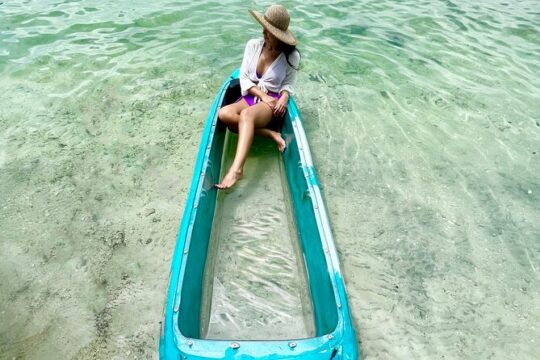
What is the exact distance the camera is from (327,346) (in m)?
2.32

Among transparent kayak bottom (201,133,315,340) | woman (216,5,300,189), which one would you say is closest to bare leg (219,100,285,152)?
woman (216,5,300,189)

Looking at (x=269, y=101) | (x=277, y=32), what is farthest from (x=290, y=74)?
(x=277, y=32)

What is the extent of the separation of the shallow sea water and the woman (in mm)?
724

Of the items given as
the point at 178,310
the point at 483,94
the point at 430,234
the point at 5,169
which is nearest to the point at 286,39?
the point at 430,234

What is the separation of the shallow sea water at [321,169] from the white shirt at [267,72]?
2.98 ft

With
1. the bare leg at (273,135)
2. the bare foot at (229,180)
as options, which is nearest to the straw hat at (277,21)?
the bare leg at (273,135)

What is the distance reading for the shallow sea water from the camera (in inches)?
119

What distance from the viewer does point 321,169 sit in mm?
4484

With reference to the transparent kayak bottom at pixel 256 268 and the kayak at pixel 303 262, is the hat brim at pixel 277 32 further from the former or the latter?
the transparent kayak bottom at pixel 256 268

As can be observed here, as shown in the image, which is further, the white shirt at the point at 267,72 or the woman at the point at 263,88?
the white shirt at the point at 267,72

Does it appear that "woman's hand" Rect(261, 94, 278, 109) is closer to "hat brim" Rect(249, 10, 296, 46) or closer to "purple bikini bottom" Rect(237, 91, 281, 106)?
"purple bikini bottom" Rect(237, 91, 281, 106)

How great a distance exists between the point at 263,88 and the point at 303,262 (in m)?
2.08

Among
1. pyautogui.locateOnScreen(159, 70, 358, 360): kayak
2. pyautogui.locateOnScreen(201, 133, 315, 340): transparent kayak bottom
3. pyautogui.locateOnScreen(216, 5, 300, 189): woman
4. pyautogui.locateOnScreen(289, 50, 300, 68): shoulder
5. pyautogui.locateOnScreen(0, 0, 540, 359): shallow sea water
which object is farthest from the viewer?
pyautogui.locateOnScreen(289, 50, 300, 68): shoulder

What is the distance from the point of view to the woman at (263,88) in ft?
13.0
